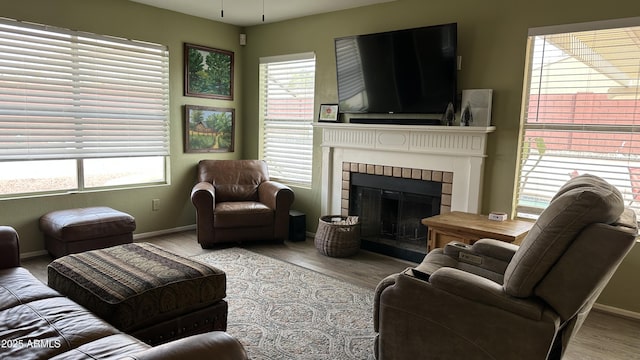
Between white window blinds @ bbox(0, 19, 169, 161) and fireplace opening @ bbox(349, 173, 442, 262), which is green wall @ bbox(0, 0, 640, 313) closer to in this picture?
white window blinds @ bbox(0, 19, 169, 161)

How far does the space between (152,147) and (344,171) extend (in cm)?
210

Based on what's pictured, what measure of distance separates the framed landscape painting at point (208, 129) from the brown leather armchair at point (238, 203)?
30 centimetres

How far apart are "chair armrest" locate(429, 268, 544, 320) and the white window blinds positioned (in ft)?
12.1

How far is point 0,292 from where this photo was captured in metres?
2.01

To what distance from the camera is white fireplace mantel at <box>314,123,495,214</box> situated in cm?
367

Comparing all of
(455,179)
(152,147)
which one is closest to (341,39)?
(455,179)

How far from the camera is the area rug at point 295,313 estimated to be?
2516mm

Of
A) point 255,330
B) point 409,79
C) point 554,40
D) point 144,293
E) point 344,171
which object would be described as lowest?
point 255,330

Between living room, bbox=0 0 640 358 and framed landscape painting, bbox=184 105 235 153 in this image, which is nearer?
living room, bbox=0 0 640 358

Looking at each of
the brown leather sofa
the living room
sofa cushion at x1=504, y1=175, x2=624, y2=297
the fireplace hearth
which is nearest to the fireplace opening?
the fireplace hearth

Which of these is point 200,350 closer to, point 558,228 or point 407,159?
point 558,228

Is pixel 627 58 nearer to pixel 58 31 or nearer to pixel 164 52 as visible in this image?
pixel 164 52

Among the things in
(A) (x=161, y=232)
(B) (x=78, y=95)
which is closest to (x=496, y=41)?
(B) (x=78, y=95)

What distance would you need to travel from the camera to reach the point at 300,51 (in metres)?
4.92
